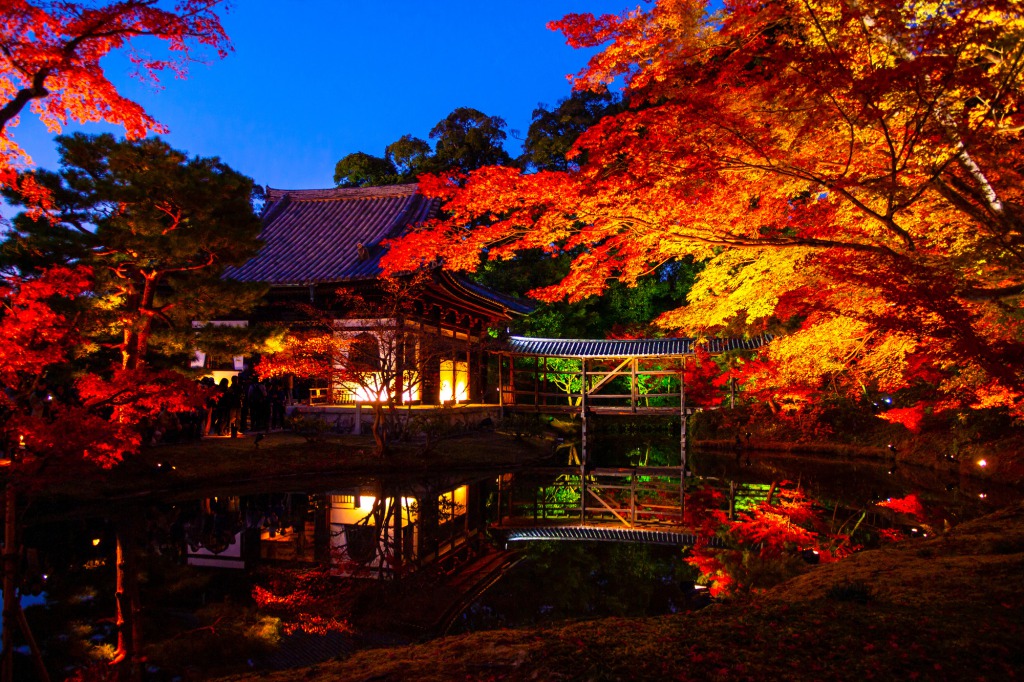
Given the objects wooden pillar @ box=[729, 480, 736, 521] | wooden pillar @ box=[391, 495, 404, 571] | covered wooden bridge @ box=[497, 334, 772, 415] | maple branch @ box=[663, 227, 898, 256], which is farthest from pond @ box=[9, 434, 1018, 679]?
covered wooden bridge @ box=[497, 334, 772, 415]

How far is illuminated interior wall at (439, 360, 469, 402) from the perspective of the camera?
1998 centimetres

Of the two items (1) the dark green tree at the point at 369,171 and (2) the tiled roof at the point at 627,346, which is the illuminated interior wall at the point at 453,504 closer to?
(2) the tiled roof at the point at 627,346

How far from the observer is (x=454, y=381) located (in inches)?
756

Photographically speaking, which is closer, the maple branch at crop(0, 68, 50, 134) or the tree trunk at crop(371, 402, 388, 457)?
the maple branch at crop(0, 68, 50, 134)

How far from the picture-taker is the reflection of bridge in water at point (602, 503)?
1036 centimetres

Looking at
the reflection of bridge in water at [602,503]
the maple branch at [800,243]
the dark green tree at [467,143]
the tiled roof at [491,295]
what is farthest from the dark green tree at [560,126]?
the maple branch at [800,243]

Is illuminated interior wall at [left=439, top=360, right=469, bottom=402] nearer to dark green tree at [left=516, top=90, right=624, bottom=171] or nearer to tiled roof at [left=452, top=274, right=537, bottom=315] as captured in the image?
tiled roof at [left=452, top=274, right=537, bottom=315]

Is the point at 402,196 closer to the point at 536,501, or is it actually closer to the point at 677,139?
the point at 536,501

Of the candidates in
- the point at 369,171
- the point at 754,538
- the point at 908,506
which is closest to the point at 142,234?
the point at 754,538

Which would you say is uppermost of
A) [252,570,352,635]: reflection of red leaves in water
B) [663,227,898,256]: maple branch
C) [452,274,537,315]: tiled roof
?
[452,274,537,315]: tiled roof

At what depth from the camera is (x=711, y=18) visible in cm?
756

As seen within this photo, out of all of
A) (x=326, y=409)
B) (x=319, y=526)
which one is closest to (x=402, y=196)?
(x=326, y=409)

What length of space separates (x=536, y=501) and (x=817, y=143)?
8752mm

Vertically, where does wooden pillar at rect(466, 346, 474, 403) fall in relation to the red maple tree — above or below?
below
